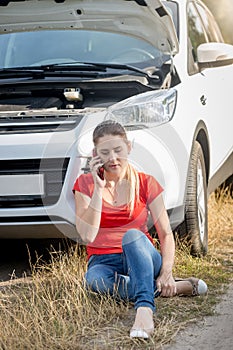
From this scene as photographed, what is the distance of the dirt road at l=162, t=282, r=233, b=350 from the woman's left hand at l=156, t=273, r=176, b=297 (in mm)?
236

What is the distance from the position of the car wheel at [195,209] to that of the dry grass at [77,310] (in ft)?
0.28

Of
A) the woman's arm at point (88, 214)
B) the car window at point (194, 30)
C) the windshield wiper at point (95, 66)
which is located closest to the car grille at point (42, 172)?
the woman's arm at point (88, 214)

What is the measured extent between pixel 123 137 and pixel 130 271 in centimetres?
66

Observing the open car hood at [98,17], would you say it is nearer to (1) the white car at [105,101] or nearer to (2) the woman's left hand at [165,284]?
(1) the white car at [105,101]

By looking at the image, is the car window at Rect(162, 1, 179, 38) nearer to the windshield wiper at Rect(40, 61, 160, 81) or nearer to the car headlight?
the windshield wiper at Rect(40, 61, 160, 81)

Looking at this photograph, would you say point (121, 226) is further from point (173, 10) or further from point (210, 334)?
point (173, 10)

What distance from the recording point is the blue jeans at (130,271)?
3.75 meters

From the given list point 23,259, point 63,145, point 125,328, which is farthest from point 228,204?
point 125,328

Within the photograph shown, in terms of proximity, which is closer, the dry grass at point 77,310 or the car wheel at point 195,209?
the dry grass at point 77,310

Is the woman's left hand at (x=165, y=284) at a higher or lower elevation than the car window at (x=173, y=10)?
lower

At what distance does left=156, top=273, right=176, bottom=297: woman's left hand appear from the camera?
13.0 feet

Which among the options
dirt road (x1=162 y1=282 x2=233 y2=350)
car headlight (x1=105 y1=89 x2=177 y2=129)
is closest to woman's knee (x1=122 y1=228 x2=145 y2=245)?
dirt road (x1=162 y1=282 x2=233 y2=350)

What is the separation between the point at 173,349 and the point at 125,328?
304 millimetres

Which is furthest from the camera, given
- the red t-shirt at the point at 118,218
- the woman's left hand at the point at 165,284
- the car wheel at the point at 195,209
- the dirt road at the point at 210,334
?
the car wheel at the point at 195,209
